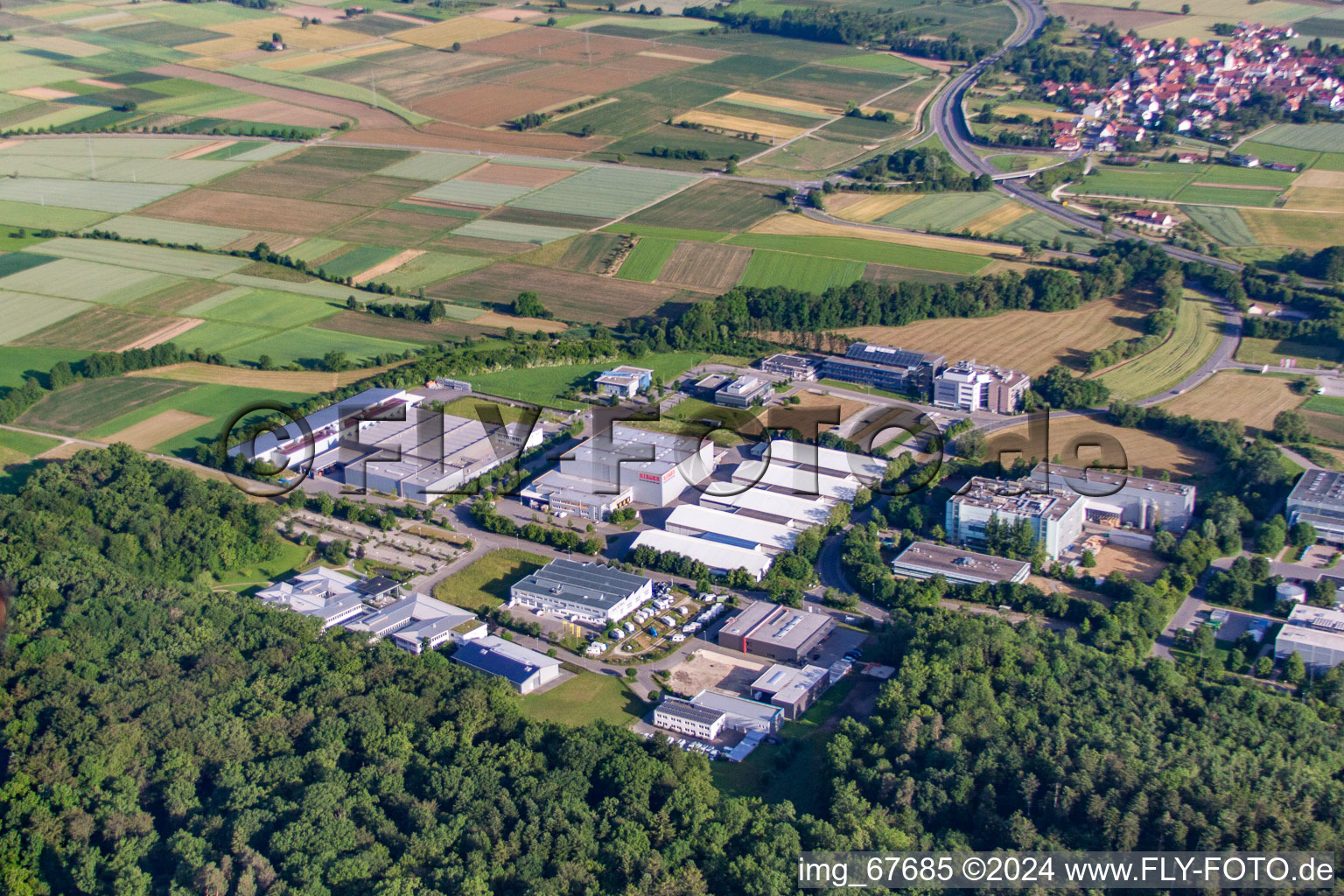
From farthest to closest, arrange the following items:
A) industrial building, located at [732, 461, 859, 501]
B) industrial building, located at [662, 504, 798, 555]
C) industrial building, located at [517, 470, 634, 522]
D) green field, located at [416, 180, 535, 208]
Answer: green field, located at [416, 180, 535, 208]
industrial building, located at [732, 461, 859, 501]
industrial building, located at [517, 470, 634, 522]
industrial building, located at [662, 504, 798, 555]

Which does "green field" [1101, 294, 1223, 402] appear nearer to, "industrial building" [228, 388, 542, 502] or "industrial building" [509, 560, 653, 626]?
"industrial building" [509, 560, 653, 626]

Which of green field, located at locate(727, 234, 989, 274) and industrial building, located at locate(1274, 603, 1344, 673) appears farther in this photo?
green field, located at locate(727, 234, 989, 274)

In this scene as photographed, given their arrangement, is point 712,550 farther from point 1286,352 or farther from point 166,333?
point 166,333

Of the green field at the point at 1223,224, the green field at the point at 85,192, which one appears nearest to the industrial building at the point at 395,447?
the green field at the point at 85,192

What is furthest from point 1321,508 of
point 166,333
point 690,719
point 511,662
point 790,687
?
point 166,333

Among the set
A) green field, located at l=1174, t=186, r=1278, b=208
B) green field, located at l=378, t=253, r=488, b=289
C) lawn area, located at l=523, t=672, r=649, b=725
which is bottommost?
lawn area, located at l=523, t=672, r=649, b=725

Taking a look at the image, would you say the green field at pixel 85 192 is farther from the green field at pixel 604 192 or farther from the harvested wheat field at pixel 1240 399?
the harvested wheat field at pixel 1240 399

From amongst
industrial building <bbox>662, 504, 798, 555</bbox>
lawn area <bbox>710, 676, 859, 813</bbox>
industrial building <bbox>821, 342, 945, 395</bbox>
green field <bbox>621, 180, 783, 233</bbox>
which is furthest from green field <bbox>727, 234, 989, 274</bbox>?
lawn area <bbox>710, 676, 859, 813</bbox>
